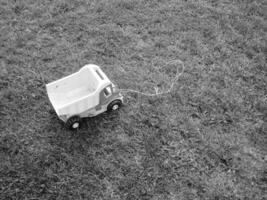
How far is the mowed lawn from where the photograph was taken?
117 inches

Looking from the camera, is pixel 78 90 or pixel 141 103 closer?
pixel 78 90

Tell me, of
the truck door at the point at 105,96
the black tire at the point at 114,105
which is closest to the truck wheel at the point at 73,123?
the truck door at the point at 105,96

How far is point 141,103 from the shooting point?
3.65 meters

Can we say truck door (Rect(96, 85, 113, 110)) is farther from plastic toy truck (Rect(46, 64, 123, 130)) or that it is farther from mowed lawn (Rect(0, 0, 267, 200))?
mowed lawn (Rect(0, 0, 267, 200))

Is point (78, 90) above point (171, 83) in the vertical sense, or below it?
above

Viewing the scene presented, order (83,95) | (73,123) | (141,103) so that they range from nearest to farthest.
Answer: (73,123), (83,95), (141,103)

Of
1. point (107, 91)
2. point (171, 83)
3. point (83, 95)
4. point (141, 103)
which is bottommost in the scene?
point (141, 103)

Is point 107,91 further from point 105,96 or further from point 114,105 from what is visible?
point 114,105

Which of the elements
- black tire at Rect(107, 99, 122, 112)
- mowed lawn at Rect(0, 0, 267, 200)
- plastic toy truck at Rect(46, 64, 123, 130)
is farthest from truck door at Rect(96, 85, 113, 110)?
mowed lawn at Rect(0, 0, 267, 200)

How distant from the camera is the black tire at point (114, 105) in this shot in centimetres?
338

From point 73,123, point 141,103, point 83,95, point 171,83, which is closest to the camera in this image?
point 73,123

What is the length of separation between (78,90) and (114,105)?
47 cm

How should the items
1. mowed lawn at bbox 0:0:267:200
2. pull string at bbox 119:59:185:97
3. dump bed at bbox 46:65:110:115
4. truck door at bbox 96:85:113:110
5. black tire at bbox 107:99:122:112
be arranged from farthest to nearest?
pull string at bbox 119:59:185:97
black tire at bbox 107:99:122:112
truck door at bbox 96:85:113:110
dump bed at bbox 46:65:110:115
mowed lawn at bbox 0:0:267:200

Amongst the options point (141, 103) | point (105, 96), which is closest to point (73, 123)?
point (105, 96)
